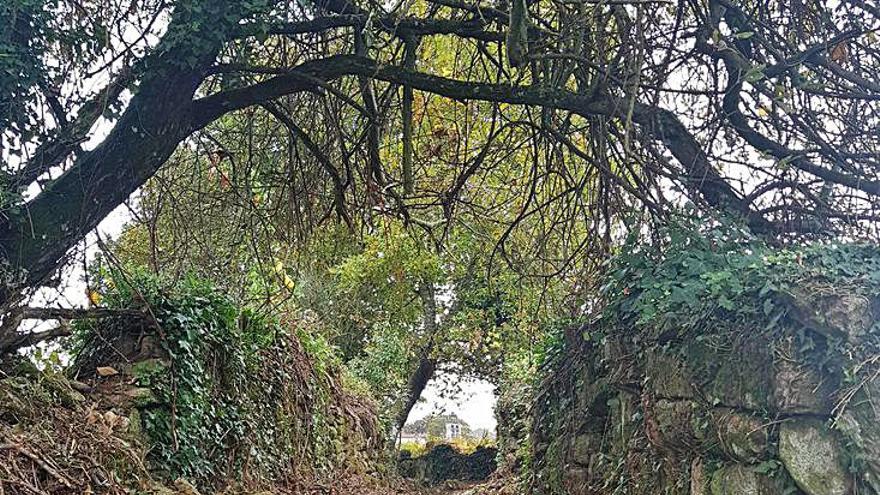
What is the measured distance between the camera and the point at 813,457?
9.52 feet

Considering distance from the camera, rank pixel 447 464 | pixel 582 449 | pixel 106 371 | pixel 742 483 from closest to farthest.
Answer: pixel 742 483 → pixel 106 371 → pixel 582 449 → pixel 447 464

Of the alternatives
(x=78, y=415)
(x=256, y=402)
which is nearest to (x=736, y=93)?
(x=78, y=415)

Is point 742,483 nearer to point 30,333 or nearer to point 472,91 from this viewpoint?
point 472,91

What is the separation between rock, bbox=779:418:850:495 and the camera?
2.80 metres

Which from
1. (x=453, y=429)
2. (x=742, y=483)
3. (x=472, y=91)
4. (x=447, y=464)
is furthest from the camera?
(x=453, y=429)

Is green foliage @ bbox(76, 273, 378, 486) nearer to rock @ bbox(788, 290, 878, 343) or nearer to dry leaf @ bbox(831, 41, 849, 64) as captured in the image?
rock @ bbox(788, 290, 878, 343)

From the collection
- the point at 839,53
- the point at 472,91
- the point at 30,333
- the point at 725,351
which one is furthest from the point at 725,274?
the point at 30,333

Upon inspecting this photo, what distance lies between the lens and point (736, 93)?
3.59 m

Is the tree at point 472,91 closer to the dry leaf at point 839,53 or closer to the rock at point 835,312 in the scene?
the dry leaf at point 839,53

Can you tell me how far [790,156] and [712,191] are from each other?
1.79ft

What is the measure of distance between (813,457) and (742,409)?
0.47 meters

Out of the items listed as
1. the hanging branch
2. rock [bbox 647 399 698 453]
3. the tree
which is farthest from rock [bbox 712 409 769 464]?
the hanging branch

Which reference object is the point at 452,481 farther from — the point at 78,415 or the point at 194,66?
the point at 194,66

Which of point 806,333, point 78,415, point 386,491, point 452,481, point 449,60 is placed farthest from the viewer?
point 452,481
